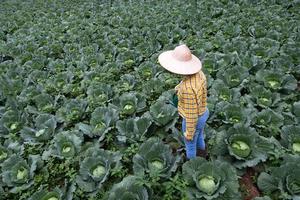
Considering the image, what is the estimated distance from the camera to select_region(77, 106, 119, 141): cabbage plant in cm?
451

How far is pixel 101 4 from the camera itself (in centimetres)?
1098

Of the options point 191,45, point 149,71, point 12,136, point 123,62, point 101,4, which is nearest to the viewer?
point 12,136

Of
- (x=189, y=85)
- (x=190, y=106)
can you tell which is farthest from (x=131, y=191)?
(x=189, y=85)

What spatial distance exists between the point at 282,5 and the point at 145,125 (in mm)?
6630

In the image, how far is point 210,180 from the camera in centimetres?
335

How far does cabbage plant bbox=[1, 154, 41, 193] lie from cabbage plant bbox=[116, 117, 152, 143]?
1208 millimetres

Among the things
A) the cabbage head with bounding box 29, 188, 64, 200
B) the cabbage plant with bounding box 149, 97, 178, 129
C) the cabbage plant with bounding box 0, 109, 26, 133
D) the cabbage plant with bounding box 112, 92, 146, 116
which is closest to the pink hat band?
the cabbage plant with bounding box 149, 97, 178, 129

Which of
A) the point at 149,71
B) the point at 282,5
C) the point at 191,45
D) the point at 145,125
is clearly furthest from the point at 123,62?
the point at 282,5

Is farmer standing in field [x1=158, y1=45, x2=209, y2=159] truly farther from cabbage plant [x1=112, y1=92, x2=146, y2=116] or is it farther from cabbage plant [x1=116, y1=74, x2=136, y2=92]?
cabbage plant [x1=116, y1=74, x2=136, y2=92]

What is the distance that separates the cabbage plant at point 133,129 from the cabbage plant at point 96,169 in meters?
0.40

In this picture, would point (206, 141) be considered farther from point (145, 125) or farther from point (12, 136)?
point (12, 136)

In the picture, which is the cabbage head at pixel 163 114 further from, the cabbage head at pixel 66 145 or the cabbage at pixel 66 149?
the cabbage at pixel 66 149

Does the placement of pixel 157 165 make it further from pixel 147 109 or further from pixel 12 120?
pixel 12 120

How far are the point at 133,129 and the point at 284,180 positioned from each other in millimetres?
2076
